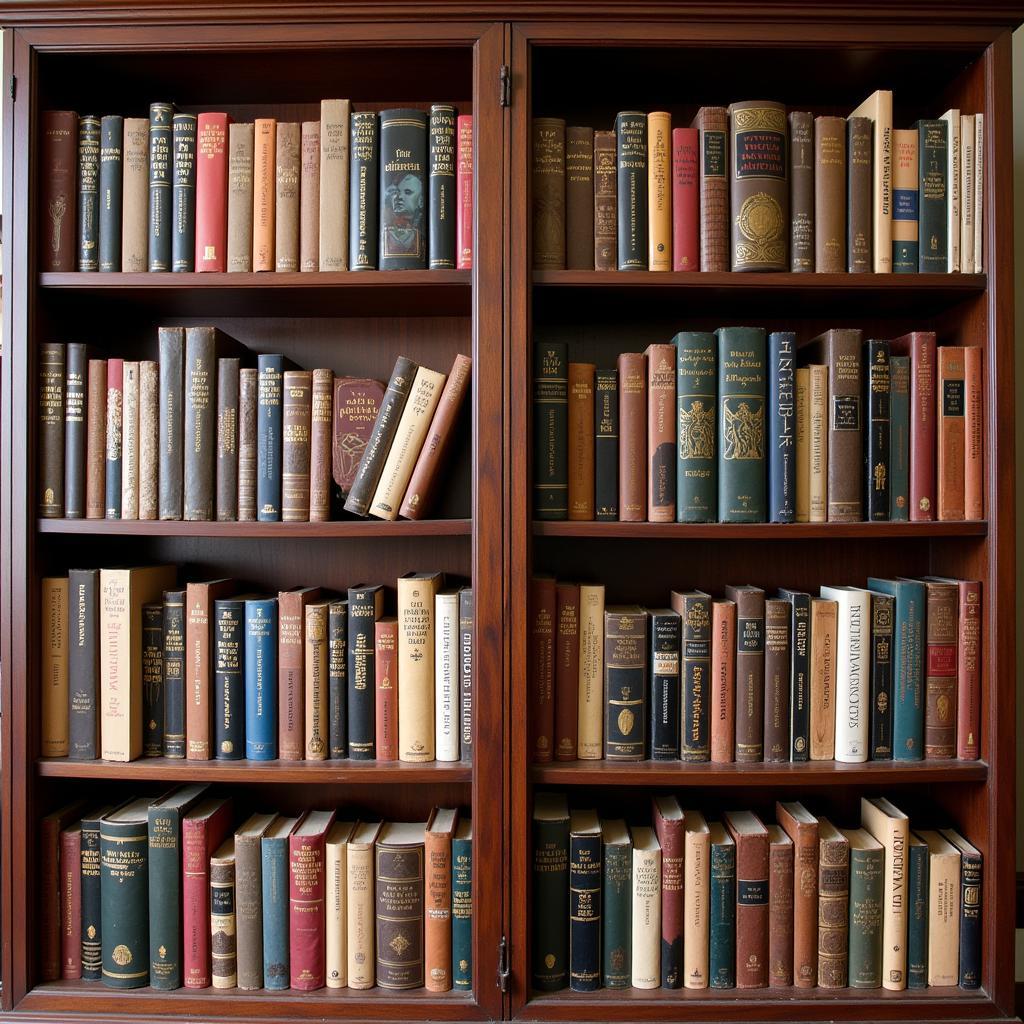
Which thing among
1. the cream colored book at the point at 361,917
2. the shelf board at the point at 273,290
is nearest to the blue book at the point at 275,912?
the cream colored book at the point at 361,917

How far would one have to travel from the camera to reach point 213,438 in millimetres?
1333

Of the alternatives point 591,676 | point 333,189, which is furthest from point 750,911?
point 333,189

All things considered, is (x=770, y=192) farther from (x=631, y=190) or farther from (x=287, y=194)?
(x=287, y=194)

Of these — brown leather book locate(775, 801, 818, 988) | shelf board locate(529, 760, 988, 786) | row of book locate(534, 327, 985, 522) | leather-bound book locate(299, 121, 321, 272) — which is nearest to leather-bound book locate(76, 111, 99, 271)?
leather-bound book locate(299, 121, 321, 272)

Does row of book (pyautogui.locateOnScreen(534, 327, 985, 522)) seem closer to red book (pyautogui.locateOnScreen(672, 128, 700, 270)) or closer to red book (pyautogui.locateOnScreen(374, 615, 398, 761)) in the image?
red book (pyautogui.locateOnScreen(672, 128, 700, 270))

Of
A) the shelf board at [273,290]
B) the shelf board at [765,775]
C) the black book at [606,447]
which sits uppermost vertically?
the shelf board at [273,290]

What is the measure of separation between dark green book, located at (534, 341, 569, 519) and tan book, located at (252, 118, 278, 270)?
0.48 meters

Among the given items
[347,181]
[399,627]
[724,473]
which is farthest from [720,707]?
[347,181]

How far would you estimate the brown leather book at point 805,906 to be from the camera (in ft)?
4.27

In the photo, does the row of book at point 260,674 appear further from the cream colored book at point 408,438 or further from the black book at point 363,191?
the black book at point 363,191

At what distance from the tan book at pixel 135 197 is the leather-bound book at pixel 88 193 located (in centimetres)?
1

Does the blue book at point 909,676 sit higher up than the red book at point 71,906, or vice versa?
the blue book at point 909,676

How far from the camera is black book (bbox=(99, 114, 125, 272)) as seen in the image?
4.33 ft

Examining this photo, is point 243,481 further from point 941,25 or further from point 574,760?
point 941,25
